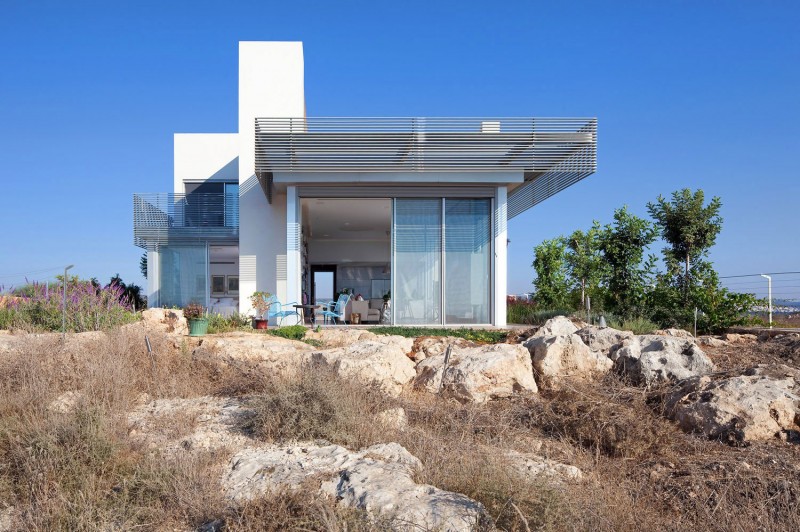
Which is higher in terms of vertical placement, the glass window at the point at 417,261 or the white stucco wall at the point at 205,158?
the white stucco wall at the point at 205,158

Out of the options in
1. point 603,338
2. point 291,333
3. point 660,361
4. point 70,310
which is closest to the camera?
point 660,361

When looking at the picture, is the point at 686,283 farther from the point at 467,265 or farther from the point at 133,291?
the point at 133,291

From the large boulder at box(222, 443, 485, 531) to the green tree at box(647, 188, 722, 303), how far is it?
11.7 m

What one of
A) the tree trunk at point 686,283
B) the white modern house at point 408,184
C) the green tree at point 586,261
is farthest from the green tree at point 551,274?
the tree trunk at point 686,283

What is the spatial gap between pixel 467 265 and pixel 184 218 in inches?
381

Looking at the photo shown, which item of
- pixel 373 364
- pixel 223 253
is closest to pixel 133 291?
pixel 223 253

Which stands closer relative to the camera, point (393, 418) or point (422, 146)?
point (393, 418)

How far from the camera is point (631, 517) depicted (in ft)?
10.5

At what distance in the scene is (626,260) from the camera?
14.9 m

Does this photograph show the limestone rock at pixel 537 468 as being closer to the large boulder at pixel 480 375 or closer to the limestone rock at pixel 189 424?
the large boulder at pixel 480 375

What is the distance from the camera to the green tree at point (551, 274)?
17516 mm

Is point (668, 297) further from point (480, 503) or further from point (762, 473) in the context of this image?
point (480, 503)

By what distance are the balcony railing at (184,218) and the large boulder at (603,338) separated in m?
13.3

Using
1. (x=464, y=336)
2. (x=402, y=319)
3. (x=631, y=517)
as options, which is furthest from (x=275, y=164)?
(x=631, y=517)
